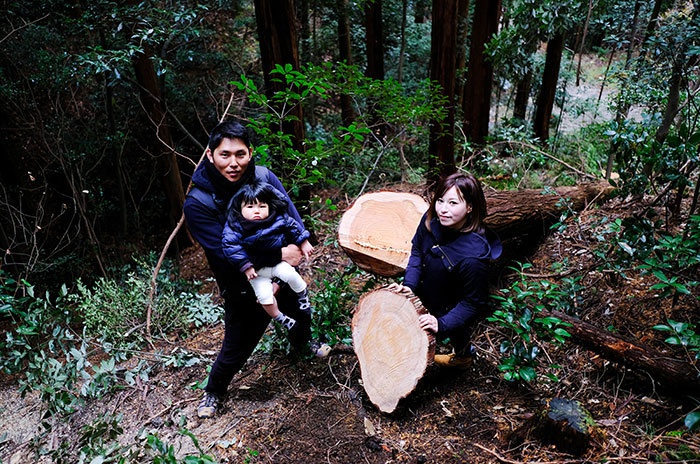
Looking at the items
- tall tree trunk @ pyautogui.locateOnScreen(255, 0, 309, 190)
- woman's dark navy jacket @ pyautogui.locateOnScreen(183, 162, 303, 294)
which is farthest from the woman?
tall tree trunk @ pyautogui.locateOnScreen(255, 0, 309, 190)

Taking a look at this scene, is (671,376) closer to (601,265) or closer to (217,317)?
(601,265)

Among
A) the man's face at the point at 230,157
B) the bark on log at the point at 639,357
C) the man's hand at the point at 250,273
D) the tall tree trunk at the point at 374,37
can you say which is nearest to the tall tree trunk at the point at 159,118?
the man's face at the point at 230,157

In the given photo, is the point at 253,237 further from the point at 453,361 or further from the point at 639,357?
the point at 639,357

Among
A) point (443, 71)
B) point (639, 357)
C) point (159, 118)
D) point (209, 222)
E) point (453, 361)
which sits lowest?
point (453, 361)

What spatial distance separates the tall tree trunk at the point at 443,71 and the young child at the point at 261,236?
3671 mm

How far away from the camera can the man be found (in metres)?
2.46

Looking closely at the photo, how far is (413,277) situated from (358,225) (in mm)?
799

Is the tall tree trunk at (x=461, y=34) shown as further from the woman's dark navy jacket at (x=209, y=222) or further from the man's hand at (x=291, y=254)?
the woman's dark navy jacket at (x=209, y=222)

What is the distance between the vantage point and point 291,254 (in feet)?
9.07

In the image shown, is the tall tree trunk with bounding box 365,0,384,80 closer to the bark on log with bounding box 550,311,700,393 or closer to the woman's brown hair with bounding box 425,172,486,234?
the woman's brown hair with bounding box 425,172,486,234

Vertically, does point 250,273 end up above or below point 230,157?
below

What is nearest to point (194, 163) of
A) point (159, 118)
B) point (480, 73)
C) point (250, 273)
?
point (250, 273)

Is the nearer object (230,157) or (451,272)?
(230,157)

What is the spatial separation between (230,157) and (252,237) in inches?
19.6
